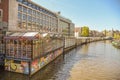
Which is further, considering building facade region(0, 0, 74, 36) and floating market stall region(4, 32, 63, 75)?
building facade region(0, 0, 74, 36)

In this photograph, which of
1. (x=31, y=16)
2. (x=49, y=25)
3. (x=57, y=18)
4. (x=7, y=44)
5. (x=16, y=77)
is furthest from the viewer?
(x=57, y=18)

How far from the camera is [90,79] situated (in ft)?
46.6

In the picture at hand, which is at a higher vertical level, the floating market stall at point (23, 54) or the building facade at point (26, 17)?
the building facade at point (26, 17)

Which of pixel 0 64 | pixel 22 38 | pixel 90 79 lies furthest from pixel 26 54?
pixel 90 79

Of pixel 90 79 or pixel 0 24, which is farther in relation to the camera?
pixel 0 24

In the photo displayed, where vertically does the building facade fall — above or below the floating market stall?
above

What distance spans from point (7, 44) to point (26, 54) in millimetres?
2792

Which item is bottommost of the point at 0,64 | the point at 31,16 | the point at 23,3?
the point at 0,64

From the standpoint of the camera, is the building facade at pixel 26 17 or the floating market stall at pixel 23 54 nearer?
the floating market stall at pixel 23 54

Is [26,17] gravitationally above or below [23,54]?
above

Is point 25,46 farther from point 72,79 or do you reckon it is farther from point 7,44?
point 72,79

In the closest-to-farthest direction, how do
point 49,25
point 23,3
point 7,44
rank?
1. point 7,44
2. point 23,3
3. point 49,25

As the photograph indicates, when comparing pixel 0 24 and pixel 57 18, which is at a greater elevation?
pixel 57 18

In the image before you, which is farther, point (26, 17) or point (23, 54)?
point (26, 17)
